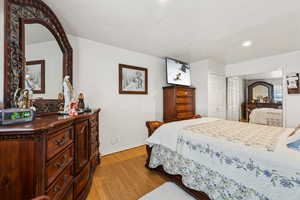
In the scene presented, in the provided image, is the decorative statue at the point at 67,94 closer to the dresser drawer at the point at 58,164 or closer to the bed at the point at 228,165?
the dresser drawer at the point at 58,164

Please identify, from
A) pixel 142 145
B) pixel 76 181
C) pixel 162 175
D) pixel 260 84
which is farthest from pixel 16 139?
pixel 260 84

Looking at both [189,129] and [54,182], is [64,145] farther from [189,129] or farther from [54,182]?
[189,129]

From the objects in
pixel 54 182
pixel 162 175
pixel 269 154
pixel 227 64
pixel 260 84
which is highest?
pixel 227 64

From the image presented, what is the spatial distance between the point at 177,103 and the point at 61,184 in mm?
2742

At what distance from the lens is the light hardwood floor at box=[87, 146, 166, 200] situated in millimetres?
1590

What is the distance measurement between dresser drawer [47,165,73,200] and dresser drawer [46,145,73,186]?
0.18 feet

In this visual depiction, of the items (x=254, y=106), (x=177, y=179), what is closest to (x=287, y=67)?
(x=254, y=106)

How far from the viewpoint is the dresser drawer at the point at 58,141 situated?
89 centimetres

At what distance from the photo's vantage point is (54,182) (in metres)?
0.96

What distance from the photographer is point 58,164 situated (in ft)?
3.37

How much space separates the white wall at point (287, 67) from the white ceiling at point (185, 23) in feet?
0.99

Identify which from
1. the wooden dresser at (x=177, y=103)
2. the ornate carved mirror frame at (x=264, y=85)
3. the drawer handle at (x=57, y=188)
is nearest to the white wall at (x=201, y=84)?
the wooden dresser at (x=177, y=103)

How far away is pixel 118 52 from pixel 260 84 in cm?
683

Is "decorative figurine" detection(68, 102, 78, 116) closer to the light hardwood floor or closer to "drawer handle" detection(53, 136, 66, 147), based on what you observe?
"drawer handle" detection(53, 136, 66, 147)
